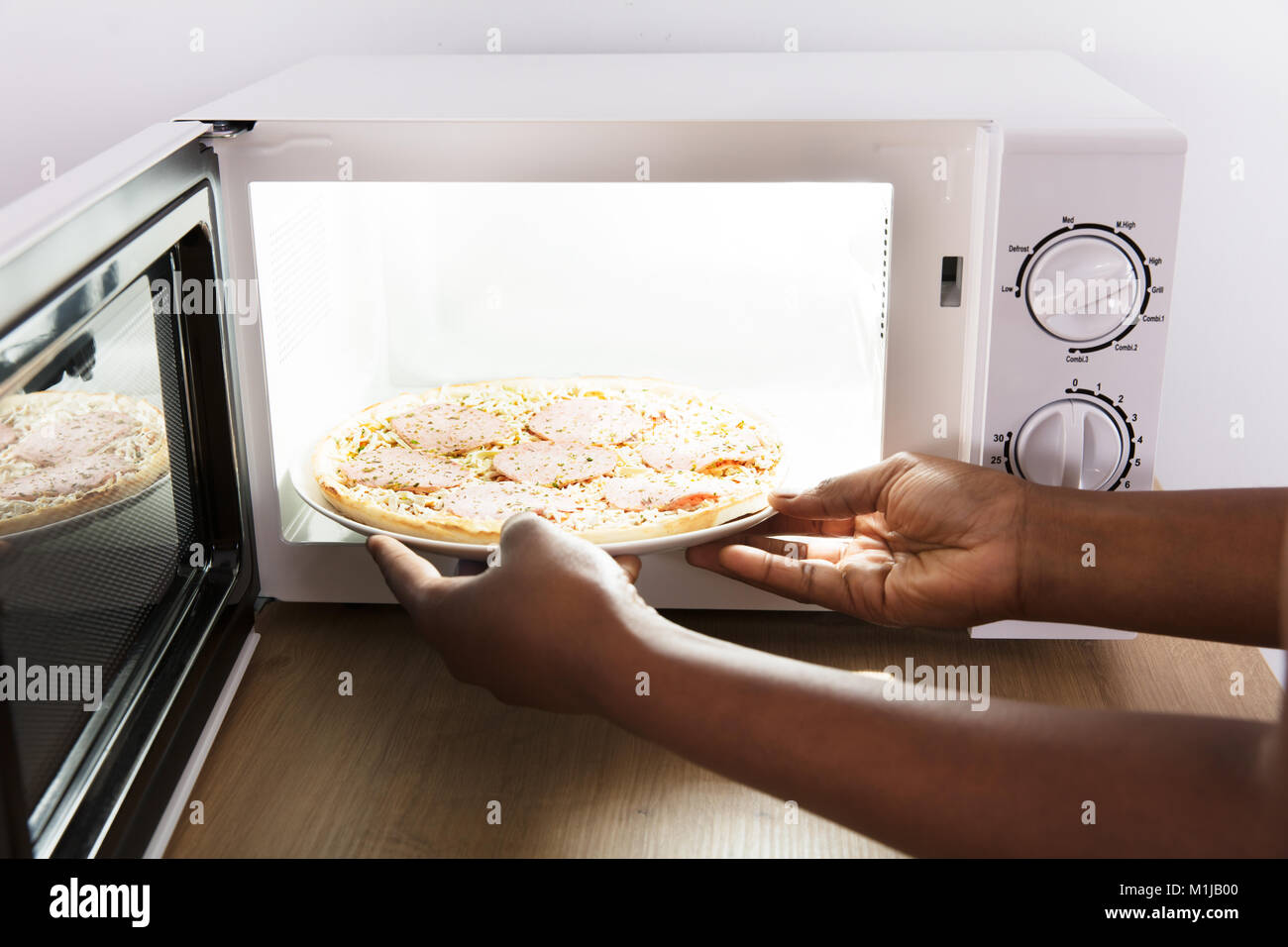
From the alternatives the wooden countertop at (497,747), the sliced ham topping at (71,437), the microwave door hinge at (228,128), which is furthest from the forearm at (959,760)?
the microwave door hinge at (228,128)

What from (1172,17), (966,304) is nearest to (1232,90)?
(1172,17)

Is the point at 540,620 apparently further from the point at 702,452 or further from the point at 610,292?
the point at 610,292

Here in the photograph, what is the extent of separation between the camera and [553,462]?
0.93 meters

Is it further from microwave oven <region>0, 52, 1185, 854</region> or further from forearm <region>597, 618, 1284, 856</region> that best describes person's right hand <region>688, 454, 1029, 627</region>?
forearm <region>597, 618, 1284, 856</region>

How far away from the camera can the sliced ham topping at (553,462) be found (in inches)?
35.9

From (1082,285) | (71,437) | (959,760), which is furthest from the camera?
(1082,285)

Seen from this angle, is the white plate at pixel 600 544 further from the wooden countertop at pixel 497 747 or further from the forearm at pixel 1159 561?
the forearm at pixel 1159 561

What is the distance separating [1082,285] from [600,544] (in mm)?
362

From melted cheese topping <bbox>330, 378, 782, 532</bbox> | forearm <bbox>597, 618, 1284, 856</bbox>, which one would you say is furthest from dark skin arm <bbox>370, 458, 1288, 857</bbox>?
melted cheese topping <bbox>330, 378, 782, 532</bbox>

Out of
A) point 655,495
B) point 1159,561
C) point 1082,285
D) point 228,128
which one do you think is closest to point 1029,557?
point 1159,561

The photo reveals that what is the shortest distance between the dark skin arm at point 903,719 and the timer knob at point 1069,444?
1.4 inches

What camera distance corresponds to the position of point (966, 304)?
29.0 inches

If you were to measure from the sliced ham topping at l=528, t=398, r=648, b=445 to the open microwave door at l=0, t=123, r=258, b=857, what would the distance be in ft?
0.93

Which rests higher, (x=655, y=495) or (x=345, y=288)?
(x=345, y=288)
